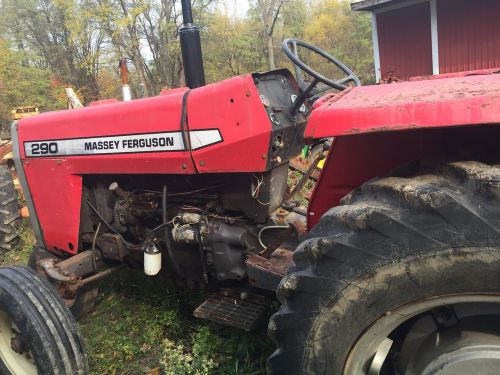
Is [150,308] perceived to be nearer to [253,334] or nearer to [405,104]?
[253,334]

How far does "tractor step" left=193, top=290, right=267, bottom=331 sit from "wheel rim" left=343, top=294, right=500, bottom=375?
86 cm

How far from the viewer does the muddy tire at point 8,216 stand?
467 centimetres

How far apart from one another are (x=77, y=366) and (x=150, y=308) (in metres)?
1.03

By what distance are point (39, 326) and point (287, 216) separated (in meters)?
1.34

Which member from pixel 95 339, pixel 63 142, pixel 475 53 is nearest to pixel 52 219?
pixel 63 142

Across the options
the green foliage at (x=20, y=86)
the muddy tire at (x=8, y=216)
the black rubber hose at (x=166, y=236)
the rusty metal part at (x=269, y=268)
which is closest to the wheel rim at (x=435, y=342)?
the rusty metal part at (x=269, y=268)

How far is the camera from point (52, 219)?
291cm

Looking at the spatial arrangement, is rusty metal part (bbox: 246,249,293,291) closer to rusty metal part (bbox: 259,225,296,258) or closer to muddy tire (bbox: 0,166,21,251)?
rusty metal part (bbox: 259,225,296,258)

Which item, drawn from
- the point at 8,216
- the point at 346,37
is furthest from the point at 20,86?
the point at 8,216

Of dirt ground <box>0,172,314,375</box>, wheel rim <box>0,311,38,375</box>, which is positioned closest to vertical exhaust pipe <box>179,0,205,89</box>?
dirt ground <box>0,172,314,375</box>

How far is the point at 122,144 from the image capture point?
8.04ft

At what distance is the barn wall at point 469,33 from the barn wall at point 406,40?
0.51 metres

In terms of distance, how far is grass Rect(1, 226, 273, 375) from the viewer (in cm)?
254

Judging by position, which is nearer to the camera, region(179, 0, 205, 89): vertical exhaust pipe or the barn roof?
region(179, 0, 205, 89): vertical exhaust pipe
